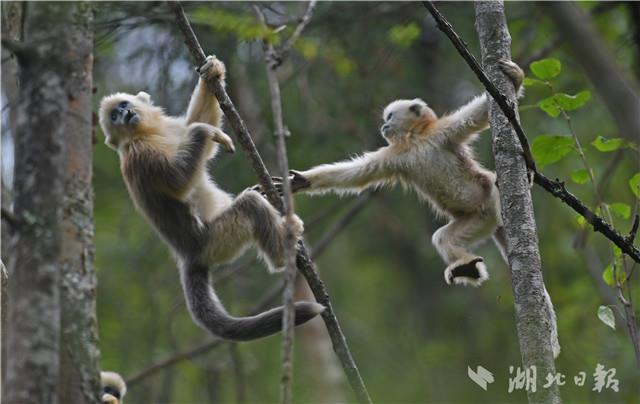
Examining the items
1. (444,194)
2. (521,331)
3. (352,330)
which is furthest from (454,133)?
(352,330)

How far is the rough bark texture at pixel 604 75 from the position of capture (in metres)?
2.45

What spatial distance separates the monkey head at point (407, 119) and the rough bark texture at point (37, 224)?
350cm

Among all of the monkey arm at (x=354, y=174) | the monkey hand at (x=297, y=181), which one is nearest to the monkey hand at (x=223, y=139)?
the monkey hand at (x=297, y=181)

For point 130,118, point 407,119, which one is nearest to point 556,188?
point 407,119

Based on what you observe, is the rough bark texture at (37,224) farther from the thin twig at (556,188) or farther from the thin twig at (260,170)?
the thin twig at (556,188)

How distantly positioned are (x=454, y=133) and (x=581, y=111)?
615cm

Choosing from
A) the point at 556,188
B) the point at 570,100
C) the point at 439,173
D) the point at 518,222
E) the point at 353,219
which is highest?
the point at 353,219

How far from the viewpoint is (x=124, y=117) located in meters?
5.33

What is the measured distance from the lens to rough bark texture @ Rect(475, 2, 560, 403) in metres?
3.55

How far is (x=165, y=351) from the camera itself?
35.5 feet

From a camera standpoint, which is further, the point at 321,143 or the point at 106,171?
the point at 106,171

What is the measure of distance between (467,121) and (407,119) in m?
0.55

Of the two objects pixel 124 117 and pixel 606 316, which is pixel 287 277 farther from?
pixel 124 117

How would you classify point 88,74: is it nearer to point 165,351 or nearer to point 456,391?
point 165,351
